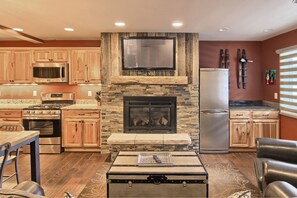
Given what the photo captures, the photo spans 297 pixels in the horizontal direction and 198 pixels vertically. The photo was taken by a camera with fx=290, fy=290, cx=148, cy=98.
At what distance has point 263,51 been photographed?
22.3 ft

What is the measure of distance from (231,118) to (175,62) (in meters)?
1.67

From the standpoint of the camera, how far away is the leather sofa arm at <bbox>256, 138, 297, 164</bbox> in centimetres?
349

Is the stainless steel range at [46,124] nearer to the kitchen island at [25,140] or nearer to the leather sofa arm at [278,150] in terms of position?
the kitchen island at [25,140]

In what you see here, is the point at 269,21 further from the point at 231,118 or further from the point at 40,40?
the point at 40,40

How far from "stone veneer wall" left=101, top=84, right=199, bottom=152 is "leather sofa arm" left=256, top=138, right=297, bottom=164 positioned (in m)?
2.21

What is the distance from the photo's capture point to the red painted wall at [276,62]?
5.46m

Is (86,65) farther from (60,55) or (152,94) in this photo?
(152,94)

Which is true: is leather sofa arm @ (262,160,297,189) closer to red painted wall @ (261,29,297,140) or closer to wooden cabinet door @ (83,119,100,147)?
red painted wall @ (261,29,297,140)

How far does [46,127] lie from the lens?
6.08 meters

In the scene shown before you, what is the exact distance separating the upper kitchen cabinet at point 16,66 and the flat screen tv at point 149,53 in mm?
2301

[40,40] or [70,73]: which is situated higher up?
[40,40]

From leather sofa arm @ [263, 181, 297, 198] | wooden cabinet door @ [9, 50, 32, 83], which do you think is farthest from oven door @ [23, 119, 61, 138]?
leather sofa arm @ [263, 181, 297, 198]

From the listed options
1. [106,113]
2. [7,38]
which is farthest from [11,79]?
[106,113]

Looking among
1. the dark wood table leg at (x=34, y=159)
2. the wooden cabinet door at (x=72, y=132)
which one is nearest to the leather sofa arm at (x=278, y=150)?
the dark wood table leg at (x=34, y=159)
